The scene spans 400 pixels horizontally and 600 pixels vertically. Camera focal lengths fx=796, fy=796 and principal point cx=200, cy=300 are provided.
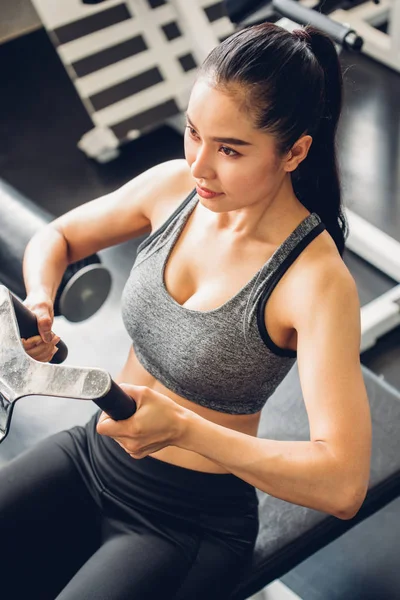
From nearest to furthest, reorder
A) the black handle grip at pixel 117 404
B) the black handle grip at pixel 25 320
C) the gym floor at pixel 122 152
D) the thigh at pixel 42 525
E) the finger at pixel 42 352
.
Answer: the black handle grip at pixel 117 404 → the black handle grip at pixel 25 320 → the finger at pixel 42 352 → the thigh at pixel 42 525 → the gym floor at pixel 122 152

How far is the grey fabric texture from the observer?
159 centimetres

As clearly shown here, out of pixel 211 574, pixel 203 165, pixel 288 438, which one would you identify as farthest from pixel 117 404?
pixel 288 438

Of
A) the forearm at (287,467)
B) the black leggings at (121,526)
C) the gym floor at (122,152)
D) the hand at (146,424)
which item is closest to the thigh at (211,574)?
the black leggings at (121,526)

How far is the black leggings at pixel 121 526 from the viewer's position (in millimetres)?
1426

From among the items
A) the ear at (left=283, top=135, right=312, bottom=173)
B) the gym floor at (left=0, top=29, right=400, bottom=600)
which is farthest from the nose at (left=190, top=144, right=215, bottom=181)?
the gym floor at (left=0, top=29, right=400, bottom=600)

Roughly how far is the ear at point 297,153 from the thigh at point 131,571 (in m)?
0.71

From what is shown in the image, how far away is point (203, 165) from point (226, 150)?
44mm

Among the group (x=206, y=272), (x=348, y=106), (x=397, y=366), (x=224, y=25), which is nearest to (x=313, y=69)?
(x=206, y=272)

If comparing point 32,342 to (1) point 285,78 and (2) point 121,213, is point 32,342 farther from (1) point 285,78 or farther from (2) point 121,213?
(1) point 285,78

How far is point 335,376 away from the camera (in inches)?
50.2

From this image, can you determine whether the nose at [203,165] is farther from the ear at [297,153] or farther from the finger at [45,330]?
the finger at [45,330]

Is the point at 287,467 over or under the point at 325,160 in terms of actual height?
under

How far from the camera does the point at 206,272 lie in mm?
1513

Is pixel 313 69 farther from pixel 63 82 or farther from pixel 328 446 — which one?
pixel 63 82
